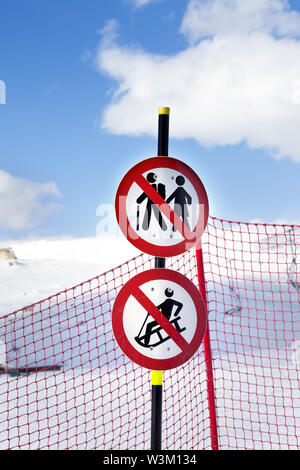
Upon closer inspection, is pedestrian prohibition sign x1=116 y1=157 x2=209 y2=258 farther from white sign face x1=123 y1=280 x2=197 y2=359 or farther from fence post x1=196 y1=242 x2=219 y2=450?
fence post x1=196 y1=242 x2=219 y2=450

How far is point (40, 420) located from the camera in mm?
5172

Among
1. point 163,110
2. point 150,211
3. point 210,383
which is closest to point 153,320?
point 150,211

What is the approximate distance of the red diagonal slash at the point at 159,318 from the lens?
2934 mm

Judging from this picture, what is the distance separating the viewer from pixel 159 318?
9.62 ft

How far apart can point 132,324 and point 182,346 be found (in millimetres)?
344

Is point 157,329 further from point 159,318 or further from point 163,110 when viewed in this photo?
point 163,110

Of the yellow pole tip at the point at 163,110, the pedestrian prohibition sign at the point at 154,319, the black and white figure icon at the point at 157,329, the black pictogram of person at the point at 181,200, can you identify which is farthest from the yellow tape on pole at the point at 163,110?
the black and white figure icon at the point at 157,329

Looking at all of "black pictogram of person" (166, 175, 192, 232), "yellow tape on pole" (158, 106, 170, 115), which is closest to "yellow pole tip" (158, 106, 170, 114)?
"yellow tape on pole" (158, 106, 170, 115)

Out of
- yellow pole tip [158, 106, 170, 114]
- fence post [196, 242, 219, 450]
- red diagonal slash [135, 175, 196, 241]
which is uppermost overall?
yellow pole tip [158, 106, 170, 114]

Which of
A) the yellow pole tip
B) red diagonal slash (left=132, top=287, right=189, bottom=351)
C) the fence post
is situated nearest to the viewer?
red diagonal slash (left=132, top=287, right=189, bottom=351)

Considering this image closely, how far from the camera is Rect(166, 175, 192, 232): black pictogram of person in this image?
3.02m

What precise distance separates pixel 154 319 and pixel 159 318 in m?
0.03

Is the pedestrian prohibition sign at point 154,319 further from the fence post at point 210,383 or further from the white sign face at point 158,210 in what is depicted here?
the fence post at point 210,383
